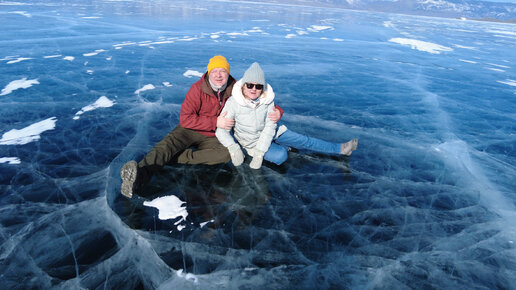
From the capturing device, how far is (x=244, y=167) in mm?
3398

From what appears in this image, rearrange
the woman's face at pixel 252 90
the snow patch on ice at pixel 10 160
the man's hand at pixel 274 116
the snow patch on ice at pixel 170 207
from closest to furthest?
the snow patch on ice at pixel 170 207 → the woman's face at pixel 252 90 → the man's hand at pixel 274 116 → the snow patch on ice at pixel 10 160

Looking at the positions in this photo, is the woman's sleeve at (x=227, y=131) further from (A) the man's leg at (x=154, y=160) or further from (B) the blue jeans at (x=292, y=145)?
(B) the blue jeans at (x=292, y=145)

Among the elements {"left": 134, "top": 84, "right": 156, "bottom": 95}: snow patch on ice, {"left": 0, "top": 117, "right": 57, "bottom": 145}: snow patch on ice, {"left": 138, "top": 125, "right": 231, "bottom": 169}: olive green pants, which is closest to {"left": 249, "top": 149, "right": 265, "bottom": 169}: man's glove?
{"left": 138, "top": 125, "right": 231, "bottom": 169}: olive green pants

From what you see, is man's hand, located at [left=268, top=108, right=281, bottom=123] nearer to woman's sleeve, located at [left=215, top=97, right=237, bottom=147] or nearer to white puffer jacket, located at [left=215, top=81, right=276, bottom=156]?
white puffer jacket, located at [left=215, top=81, right=276, bottom=156]

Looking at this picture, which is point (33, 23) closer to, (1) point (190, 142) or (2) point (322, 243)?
(1) point (190, 142)

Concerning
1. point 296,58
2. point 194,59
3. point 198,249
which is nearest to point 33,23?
point 194,59

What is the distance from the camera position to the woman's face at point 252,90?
2.77 m

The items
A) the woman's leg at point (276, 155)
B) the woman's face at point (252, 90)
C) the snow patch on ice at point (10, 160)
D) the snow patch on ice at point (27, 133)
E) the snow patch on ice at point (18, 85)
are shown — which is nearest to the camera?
the woman's face at point (252, 90)

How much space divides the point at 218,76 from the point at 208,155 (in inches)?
35.7

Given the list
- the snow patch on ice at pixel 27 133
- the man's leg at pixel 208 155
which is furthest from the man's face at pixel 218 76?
the snow patch on ice at pixel 27 133

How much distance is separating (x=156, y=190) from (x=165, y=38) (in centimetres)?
1167

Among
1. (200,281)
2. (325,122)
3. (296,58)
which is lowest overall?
(200,281)

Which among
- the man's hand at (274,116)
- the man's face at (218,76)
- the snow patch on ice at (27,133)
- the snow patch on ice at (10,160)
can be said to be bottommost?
the snow patch on ice at (10,160)

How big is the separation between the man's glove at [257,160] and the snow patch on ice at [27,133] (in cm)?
291
